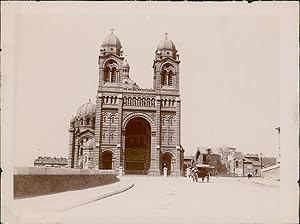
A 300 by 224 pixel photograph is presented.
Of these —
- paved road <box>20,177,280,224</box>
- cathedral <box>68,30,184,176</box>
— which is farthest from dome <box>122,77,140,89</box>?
paved road <box>20,177,280,224</box>

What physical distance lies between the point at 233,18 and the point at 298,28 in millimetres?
494

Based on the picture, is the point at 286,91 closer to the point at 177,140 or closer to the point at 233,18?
the point at 233,18

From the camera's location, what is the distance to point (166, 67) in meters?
3.74

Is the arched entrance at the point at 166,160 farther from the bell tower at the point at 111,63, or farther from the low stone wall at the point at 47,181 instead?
the bell tower at the point at 111,63

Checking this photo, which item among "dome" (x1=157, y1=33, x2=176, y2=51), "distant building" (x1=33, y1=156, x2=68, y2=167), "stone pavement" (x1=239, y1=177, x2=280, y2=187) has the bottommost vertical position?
"stone pavement" (x1=239, y1=177, x2=280, y2=187)

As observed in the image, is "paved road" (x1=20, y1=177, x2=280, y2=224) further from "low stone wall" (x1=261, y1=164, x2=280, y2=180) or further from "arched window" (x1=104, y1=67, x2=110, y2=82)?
"arched window" (x1=104, y1=67, x2=110, y2=82)

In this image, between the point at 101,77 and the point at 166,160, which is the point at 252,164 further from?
the point at 101,77

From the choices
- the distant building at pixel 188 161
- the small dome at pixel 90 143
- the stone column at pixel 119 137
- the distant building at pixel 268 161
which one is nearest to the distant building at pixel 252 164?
the distant building at pixel 268 161

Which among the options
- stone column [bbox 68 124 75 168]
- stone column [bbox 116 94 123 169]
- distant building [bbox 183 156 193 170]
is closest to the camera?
stone column [bbox 68 124 75 168]

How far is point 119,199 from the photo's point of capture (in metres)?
3.69

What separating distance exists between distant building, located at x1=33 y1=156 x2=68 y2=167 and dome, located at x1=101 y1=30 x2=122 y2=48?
1010 mm

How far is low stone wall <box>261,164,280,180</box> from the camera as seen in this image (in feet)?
12.1

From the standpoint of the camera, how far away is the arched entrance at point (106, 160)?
409 cm

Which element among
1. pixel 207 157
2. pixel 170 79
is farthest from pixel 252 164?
pixel 170 79
